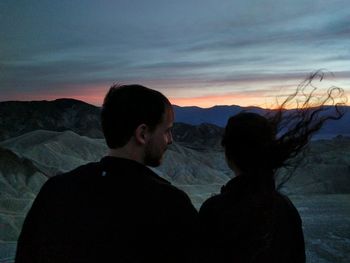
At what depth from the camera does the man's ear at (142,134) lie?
1.77m

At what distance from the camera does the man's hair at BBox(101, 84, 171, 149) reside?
1.77 m

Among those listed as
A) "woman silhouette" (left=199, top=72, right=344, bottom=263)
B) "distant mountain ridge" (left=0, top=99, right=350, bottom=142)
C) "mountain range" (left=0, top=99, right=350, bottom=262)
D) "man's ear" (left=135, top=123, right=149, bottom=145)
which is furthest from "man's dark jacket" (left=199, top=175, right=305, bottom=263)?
"distant mountain ridge" (left=0, top=99, right=350, bottom=142)

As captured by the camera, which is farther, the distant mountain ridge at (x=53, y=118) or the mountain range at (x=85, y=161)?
the distant mountain ridge at (x=53, y=118)

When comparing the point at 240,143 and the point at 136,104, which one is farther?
the point at 240,143

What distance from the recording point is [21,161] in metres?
43.7

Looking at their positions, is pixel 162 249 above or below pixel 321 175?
above

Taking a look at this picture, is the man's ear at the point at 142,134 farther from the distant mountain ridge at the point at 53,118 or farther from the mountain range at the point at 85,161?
the distant mountain ridge at the point at 53,118

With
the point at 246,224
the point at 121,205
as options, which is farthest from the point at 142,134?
the point at 246,224

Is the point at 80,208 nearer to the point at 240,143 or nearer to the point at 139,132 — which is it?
the point at 139,132

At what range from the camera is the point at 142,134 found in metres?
1.77

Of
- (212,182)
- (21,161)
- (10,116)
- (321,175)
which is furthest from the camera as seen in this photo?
(10,116)

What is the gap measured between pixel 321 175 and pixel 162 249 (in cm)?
5546

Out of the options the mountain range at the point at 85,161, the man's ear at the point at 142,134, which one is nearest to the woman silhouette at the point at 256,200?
the man's ear at the point at 142,134

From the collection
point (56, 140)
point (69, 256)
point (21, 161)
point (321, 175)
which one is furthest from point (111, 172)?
point (56, 140)
